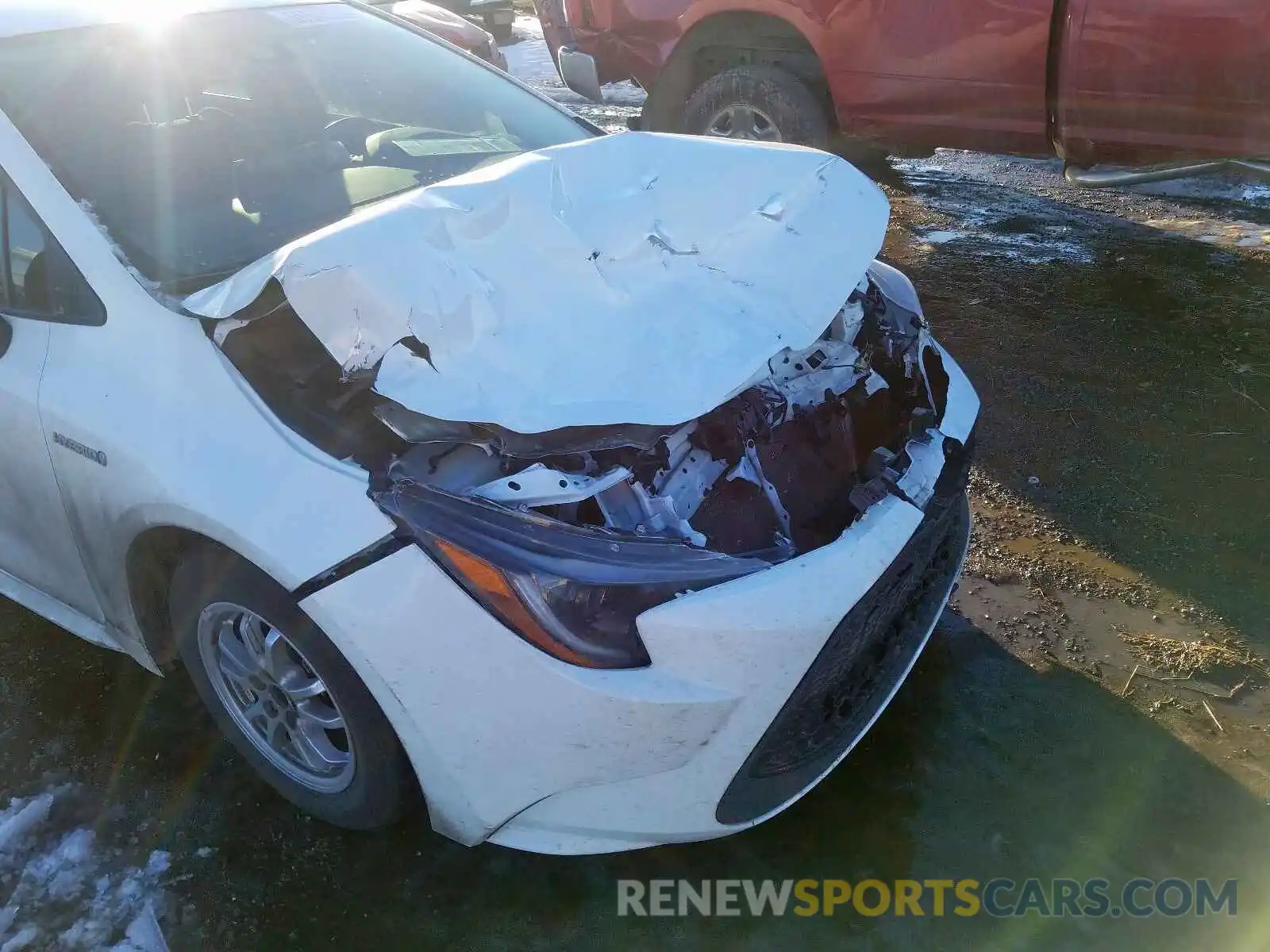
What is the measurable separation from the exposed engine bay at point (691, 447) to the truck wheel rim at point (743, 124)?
3.59m

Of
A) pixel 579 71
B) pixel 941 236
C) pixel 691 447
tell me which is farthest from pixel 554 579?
pixel 579 71

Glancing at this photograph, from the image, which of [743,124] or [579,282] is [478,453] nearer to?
[579,282]

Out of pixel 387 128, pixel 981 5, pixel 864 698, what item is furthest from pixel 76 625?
pixel 981 5

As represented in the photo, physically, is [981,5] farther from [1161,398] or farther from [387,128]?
[387,128]

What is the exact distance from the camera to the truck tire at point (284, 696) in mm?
1839

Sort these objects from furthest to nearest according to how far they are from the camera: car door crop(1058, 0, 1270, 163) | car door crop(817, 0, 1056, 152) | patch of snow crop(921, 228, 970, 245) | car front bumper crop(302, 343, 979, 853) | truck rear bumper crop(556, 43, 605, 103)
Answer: truck rear bumper crop(556, 43, 605, 103) < patch of snow crop(921, 228, 970, 245) < car door crop(817, 0, 1056, 152) < car door crop(1058, 0, 1270, 163) < car front bumper crop(302, 343, 979, 853)

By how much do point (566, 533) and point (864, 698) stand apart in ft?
2.58

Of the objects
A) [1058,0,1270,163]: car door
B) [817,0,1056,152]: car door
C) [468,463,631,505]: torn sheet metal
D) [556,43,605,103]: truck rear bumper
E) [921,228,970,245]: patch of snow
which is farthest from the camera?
[556,43,605,103]: truck rear bumper

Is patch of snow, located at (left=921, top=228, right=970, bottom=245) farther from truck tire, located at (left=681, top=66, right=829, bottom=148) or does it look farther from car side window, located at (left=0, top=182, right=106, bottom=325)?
car side window, located at (left=0, top=182, right=106, bottom=325)

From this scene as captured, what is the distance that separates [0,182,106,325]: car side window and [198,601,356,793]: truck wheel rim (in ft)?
2.46

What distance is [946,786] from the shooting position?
87.4 inches

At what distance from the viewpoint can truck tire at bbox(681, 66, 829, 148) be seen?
17.6 ft

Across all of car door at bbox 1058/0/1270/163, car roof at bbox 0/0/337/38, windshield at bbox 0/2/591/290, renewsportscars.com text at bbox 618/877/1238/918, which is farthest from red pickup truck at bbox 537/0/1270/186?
renewsportscars.com text at bbox 618/877/1238/918

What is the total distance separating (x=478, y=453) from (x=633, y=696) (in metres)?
0.59
